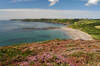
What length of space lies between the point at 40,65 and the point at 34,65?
1.68ft

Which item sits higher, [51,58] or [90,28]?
[51,58]

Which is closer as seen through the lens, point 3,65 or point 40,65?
point 40,65

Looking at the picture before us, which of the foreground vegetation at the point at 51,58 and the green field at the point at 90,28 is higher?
→ the foreground vegetation at the point at 51,58

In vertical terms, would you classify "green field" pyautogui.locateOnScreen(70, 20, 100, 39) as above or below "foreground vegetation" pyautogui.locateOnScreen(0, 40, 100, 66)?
below

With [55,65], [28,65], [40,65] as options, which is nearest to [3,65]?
[28,65]

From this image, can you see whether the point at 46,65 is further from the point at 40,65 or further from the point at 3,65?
the point at 3,65

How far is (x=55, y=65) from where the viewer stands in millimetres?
8398

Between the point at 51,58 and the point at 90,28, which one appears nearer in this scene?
the point at 51,58

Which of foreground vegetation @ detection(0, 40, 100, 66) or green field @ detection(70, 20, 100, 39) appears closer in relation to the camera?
foreground vegetation @ detection(0, 40, 100, 66)

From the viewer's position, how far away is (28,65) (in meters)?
8.55

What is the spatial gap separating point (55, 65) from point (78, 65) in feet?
6.77

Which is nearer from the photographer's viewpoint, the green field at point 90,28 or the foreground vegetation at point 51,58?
the foreground vegetation at point 51,58

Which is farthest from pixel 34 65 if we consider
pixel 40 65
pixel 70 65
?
pixel 70 65

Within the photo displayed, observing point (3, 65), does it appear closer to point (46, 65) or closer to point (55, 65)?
point (46, 65)
